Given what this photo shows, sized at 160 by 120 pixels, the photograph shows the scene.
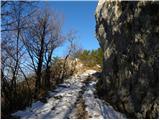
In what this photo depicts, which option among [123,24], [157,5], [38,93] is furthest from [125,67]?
[38,93]

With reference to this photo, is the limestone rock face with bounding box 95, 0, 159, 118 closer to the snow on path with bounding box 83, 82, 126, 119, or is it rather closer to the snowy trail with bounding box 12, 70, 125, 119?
the snow on path with bounding box 83, 82, 126, 119

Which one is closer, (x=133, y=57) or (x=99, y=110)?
(x=133, y=57)

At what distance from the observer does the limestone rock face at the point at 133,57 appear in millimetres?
12391

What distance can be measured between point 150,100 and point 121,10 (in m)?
5.02

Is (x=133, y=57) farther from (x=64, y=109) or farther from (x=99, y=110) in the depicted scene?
(x=64, y=109)

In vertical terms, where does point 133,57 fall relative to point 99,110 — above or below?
above

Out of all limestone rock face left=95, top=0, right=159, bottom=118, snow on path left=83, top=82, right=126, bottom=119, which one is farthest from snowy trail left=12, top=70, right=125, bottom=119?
limestone rock face left=95, top=0, right=159, bottom=118

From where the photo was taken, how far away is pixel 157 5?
1212 centimetres

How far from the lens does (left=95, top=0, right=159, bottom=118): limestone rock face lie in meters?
12.4

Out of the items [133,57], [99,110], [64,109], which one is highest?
[133,57]

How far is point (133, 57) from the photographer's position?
47.9 ft

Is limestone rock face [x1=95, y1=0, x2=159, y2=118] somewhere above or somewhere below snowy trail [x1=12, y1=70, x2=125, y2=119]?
above

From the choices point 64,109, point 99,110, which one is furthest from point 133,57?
point 64,109

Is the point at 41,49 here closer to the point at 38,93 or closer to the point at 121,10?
the point at 38,93
